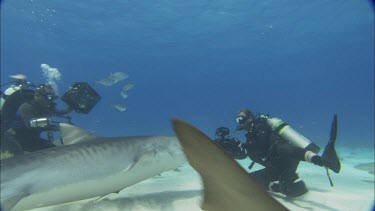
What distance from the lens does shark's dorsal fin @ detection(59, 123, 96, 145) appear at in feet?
14.5

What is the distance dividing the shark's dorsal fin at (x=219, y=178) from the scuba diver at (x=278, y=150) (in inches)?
177

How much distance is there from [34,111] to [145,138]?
444 cm

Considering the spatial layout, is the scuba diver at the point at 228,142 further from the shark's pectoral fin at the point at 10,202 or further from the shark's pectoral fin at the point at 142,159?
the shark's pectoral fin at the point at 10,202

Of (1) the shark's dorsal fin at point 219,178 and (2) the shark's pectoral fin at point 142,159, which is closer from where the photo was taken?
(1) the shark's dorsal fin at point 219,178

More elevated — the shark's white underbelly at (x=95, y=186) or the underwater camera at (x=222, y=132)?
the underwater camera at (x=222, y=132)

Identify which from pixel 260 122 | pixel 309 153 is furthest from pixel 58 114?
pixel 309 153

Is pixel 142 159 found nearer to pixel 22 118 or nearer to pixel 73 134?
pixel 73 134

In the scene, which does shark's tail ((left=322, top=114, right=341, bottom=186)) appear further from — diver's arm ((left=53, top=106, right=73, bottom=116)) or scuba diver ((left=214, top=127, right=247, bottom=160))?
diver's arm ((left=53, top=106, right=73, bottom=116))

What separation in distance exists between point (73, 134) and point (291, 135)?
167 inches

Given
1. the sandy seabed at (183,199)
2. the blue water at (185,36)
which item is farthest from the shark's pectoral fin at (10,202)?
the blue water at (185,36)

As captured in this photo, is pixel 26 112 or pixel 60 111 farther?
pixel 60 111

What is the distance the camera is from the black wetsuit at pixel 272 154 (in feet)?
19.2

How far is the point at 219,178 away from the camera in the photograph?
52.3 inches

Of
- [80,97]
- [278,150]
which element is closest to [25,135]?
[80,97]
